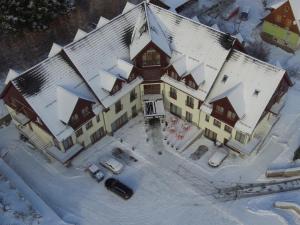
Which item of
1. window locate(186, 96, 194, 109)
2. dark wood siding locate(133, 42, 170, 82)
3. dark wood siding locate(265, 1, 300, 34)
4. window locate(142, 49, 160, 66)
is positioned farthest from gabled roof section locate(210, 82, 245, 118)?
dark wood siding locate(265, 1, 300, 34)

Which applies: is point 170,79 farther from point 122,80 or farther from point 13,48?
point 13,48

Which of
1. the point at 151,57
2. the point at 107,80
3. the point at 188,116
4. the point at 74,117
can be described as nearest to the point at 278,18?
the point at 188,116

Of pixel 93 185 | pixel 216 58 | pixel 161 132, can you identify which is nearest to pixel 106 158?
pixel 93 185

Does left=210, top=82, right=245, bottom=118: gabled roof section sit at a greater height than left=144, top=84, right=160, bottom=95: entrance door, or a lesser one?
greater

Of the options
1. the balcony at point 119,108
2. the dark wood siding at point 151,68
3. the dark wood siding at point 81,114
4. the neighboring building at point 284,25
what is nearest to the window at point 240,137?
the dark wood siding at point 151,68

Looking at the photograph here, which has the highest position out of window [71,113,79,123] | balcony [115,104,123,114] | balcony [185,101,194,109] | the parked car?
window [71,113,79,123]

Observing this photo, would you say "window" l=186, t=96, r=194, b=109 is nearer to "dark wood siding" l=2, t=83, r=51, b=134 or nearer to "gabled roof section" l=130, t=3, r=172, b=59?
"gabled roof section" l=130, t=3, r=172, b=59
